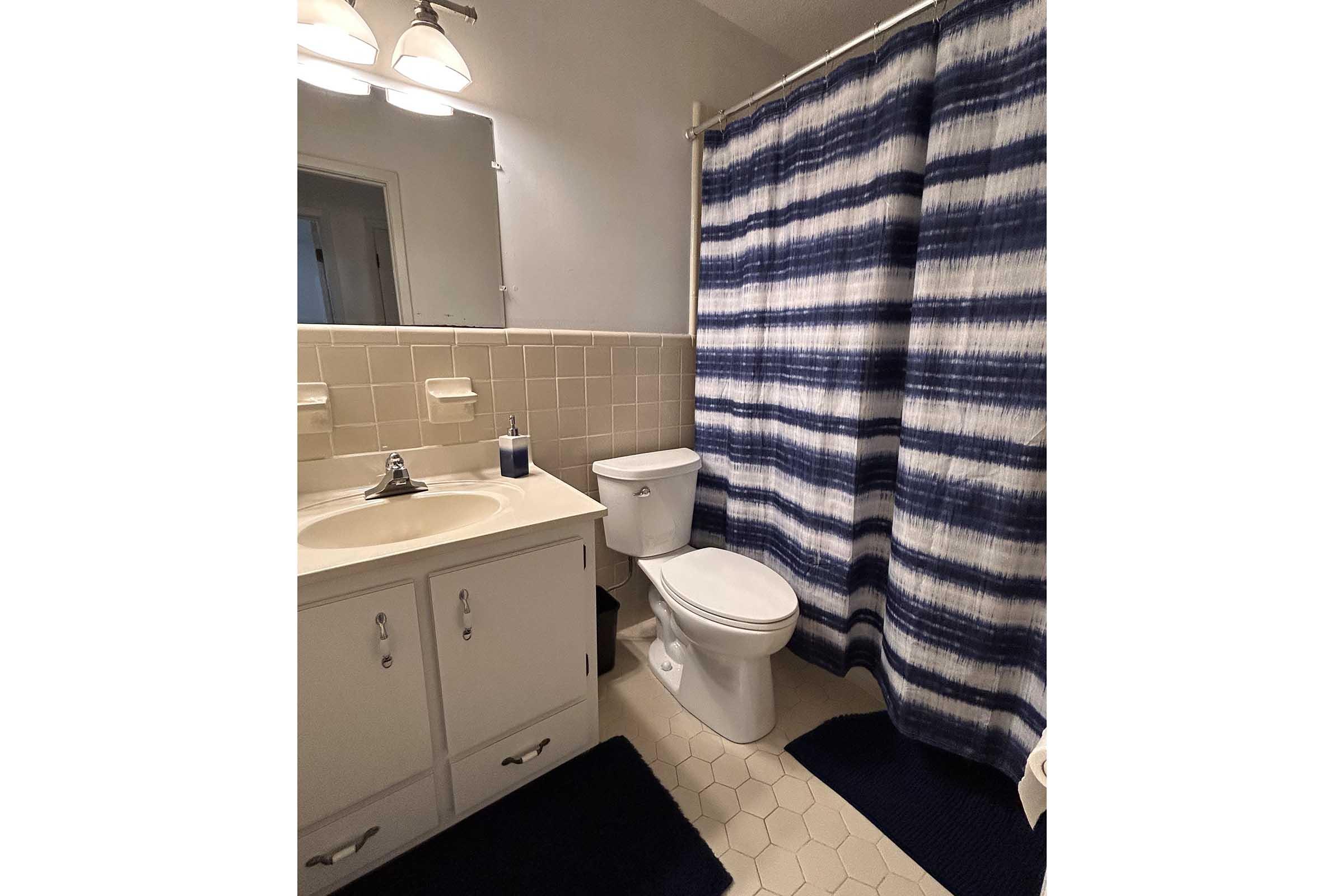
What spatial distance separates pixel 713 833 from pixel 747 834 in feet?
0.26

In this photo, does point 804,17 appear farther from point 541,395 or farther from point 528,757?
point 528,757

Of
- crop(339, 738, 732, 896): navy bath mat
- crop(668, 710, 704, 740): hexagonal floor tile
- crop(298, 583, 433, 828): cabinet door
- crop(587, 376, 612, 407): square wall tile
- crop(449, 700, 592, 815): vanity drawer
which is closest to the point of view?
crop(298, 583, 433, 828): cabinet door

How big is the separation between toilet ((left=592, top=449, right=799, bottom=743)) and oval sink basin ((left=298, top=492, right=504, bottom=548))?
46 centimetres

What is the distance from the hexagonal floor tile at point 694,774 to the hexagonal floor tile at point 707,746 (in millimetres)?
17

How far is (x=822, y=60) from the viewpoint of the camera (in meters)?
1.32

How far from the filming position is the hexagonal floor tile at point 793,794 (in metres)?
1.19

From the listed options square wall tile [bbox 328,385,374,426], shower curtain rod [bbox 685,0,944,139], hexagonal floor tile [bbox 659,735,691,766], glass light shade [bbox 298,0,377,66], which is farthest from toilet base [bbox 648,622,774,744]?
glass light shade [bbox 298,0,377,66]

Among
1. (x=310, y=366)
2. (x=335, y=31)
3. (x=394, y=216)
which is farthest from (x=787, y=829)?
(x=335, y=31)

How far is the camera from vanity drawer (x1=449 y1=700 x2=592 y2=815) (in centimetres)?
110

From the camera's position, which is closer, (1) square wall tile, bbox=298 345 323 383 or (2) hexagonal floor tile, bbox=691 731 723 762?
(1) square wall tile, bbox=298 345 323 383

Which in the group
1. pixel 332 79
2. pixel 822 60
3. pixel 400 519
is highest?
pixel 822 60

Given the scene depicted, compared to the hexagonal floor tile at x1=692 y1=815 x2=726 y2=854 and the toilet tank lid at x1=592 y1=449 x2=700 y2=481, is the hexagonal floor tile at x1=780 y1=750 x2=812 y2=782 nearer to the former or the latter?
the hexagonal floor tile at x1=692 y1=815 x2=726 y2=854
